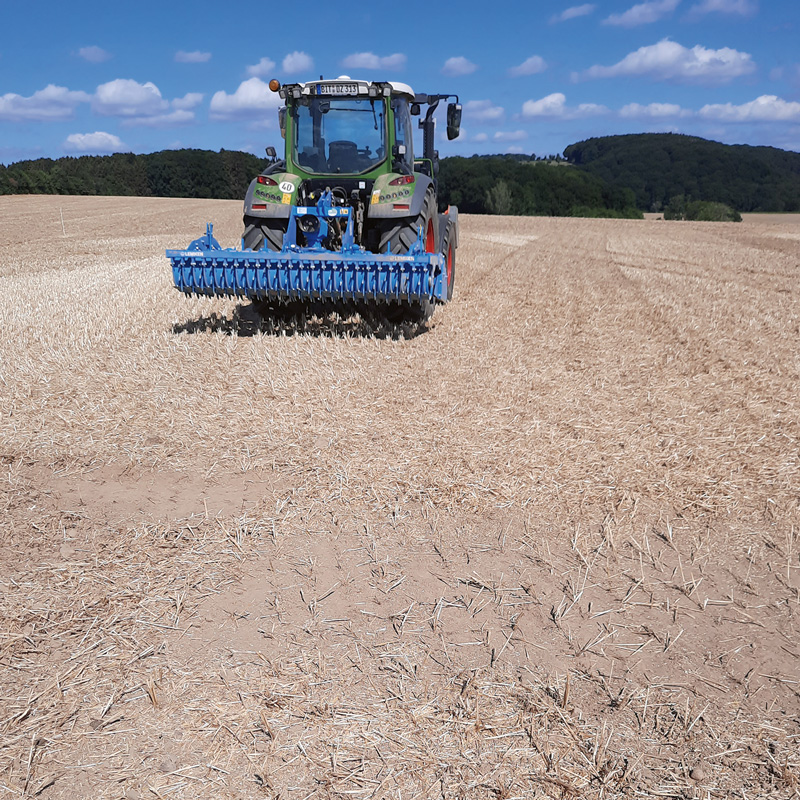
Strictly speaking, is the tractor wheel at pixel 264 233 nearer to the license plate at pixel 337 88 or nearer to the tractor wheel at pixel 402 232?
the tractor wheel at pixel 402 232

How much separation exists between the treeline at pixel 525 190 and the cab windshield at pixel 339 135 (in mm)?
47467

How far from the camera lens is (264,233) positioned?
6.91 metres

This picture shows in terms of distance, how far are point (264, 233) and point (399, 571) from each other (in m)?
4.95

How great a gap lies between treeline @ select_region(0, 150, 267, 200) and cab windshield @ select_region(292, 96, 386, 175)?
176 ft

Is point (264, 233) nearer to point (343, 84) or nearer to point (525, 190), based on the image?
point (343, 84)

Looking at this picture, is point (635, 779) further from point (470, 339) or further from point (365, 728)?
point (470, 339)

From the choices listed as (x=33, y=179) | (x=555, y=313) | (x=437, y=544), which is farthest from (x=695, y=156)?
(x=437, y=544)

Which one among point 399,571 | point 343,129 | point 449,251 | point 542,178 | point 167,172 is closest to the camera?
point 399,571

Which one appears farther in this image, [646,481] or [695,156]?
[695,156]

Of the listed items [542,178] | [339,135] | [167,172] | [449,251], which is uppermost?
[167,172]

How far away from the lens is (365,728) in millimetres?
1992

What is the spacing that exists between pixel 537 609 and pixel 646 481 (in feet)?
4.31

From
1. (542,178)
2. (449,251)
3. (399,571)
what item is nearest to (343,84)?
(449,251)

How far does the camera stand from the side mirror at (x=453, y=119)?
7258 millimetres
